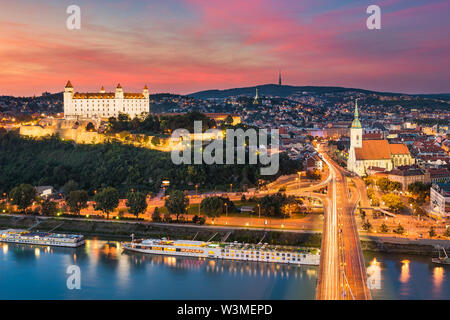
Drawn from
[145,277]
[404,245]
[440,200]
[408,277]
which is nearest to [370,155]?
[440,200]

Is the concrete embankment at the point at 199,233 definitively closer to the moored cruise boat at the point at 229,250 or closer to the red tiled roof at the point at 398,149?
the moored cruise boat at the point at 229,250

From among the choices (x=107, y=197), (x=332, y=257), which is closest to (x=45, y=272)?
(x=107, y=197)

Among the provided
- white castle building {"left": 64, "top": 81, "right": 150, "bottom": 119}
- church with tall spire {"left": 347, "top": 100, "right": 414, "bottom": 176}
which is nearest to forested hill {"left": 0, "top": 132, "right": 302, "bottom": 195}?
church with tall spire {"left": 347, "top": 100, "right": 414, "bottom": 176}

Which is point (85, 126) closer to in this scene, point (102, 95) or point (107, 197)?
point (102, 95)

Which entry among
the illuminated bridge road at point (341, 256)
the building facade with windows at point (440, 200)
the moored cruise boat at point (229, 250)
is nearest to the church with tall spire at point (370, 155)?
the illuminated bridge road at point (341, 256)

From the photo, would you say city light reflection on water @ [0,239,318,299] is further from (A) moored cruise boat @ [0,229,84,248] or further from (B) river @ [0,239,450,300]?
(A) moored cruise boat @ [0,229,84,248]
